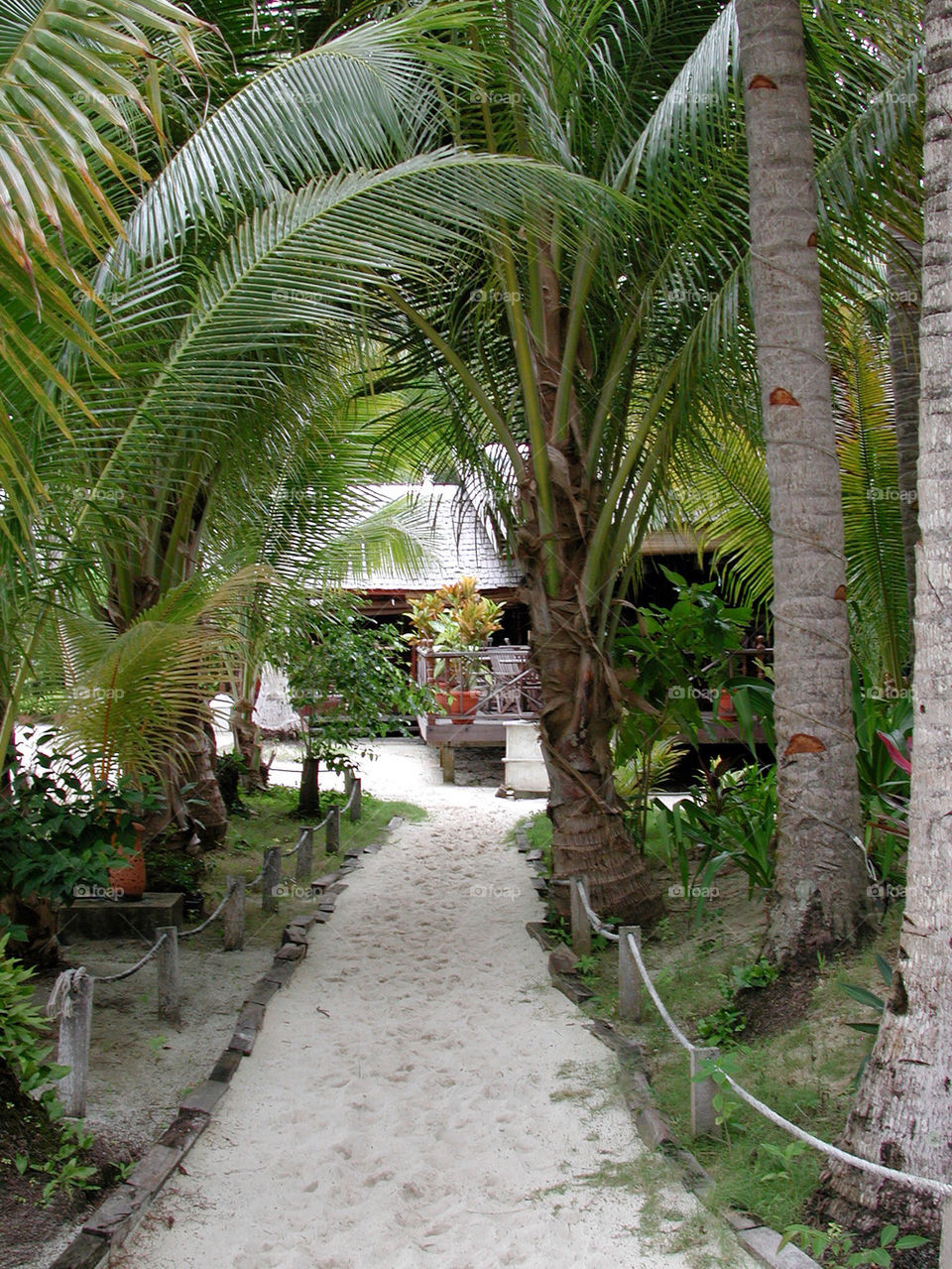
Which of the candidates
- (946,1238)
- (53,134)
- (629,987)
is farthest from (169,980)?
(53,134)

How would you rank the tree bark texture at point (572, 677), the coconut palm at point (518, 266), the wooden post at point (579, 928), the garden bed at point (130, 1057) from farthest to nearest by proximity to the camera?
1. the tree bark texture at point (572, 677)
2. the wooden post at point (579, 928)
3. the coconut palm at point (518, 266)
4. the garden bed at point (130, 1057)

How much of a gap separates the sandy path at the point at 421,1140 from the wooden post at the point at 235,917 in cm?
50

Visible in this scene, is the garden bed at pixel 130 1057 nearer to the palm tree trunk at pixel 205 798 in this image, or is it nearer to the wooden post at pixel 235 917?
the wooden post at pixel 235 917

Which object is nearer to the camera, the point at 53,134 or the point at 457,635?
the point at 53,134

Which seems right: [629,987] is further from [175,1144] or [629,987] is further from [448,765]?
[448,765]

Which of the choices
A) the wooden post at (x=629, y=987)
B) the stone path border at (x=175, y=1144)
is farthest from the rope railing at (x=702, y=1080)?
the stone path border at (x=175, y=1144)

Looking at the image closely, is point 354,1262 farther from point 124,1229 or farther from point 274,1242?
point 124,1229

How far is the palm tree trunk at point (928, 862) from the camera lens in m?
2.84

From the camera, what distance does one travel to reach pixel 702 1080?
143 inches

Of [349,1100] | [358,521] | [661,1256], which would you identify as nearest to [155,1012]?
[349,1100]

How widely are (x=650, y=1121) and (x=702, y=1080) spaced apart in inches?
13.5

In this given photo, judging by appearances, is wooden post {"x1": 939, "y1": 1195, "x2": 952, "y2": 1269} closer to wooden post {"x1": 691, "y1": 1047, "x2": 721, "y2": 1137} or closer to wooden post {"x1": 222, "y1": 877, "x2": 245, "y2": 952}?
wooden post {"x1": 691, "y1": 1047, "x2": 721, "y2": 1137}

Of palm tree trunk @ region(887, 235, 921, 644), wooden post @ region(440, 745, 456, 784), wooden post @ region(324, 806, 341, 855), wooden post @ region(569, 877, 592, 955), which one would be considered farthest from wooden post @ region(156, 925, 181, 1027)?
wooden post @ region(440, 745, 456, 784)

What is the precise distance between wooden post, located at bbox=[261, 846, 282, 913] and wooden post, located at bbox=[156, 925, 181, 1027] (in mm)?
2247
